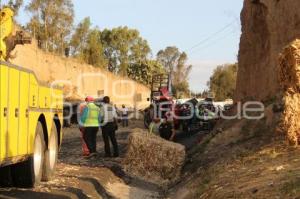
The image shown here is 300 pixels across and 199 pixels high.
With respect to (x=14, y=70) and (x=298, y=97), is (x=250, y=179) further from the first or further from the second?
(x=14, y=70)

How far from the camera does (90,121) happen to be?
19438mm

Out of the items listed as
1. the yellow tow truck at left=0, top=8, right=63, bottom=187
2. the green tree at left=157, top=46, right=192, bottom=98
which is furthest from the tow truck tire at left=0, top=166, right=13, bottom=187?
the green tree at left=157, top=46, right=192, bottom=98

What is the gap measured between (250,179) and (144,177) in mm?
6829

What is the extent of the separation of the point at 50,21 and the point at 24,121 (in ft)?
205

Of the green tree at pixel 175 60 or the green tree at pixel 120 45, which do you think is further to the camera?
the green tree at pixel 175 60

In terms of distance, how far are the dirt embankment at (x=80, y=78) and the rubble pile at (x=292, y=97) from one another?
36.9 metres

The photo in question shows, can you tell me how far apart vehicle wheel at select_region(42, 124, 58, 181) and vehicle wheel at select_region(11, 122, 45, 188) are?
76cm

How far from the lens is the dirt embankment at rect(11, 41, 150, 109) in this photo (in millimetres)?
58928

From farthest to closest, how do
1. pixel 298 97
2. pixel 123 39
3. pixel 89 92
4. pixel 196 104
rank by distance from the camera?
1. pixel 123 39
2. pixel 89 92
3. pixel 196 104
4. pixel 298 97

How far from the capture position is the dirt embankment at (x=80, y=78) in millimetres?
58928

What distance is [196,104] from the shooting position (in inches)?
1359

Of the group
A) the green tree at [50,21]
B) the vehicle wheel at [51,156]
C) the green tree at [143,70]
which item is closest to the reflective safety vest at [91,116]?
the vehicle wheel at [51,156]

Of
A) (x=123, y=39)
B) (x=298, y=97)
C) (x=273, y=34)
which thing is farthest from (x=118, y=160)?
(x=123, y=39)

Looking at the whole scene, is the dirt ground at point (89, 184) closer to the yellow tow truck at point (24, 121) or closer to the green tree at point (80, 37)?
the yellow tow truck at point (24, 121)
